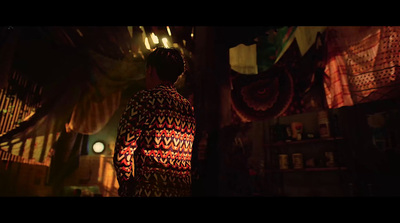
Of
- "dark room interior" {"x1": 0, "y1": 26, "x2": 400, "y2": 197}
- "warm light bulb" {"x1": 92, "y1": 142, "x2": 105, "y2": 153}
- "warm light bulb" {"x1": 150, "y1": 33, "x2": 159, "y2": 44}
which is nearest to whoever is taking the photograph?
"dark room interior" {"x1": 0, "y1": 26, "x2": 400, "y2": 197}

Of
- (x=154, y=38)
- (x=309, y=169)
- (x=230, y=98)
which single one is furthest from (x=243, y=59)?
(x=309, y=169)

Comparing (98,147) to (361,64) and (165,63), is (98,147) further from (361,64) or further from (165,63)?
(361,64)

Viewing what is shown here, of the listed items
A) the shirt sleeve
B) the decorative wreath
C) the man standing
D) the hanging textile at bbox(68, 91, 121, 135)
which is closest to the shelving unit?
the decorative wreath

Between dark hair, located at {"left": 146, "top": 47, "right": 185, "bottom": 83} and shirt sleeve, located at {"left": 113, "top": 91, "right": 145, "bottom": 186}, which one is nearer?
shirt sleeve, located at {"left": 113, "top": 91, "right": 145, "bottom": 186}

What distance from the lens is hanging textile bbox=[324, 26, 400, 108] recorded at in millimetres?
3002

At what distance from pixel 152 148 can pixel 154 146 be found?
0.02 metres

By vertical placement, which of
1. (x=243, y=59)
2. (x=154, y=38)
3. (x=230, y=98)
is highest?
(x=243, y=59)

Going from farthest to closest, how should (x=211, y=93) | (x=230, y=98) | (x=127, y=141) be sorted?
(x=230, y=98) < (x=211, y=93) < (x=127, y=141)

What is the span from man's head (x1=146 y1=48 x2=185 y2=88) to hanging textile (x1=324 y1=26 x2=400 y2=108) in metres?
2.68

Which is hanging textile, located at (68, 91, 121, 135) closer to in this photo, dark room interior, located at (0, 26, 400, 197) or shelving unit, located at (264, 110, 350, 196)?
dark room interior, located at (0, 26, 400, 197)

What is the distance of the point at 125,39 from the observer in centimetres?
429

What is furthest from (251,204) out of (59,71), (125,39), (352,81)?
(59,71)

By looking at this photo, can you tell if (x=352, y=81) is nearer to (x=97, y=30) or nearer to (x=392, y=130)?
(x=392, y=130)

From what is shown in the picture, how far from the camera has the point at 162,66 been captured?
70.2 inches
